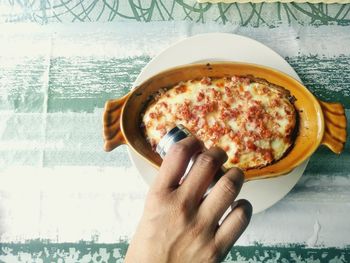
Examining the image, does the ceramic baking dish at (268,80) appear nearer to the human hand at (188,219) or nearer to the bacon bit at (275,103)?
the bacon bit at (275,103)

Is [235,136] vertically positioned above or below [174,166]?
below

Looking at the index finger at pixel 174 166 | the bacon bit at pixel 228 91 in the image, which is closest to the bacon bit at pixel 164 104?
the bacon bit at pixel 228 91

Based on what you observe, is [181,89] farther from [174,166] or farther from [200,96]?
[174,166]

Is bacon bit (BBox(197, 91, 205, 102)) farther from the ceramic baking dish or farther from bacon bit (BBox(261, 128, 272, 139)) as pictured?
bacon bit (BBox(261, 128, 272, 139))

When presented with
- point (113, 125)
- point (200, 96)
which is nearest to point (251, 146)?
point (200, 96)

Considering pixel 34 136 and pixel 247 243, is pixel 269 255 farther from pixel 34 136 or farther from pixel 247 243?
pixel 34 136

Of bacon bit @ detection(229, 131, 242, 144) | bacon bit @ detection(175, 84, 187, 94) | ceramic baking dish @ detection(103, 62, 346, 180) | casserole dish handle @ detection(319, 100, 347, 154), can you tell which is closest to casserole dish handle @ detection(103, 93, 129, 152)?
ceramic baking dish @ detection(103, 62, 346, 180)
